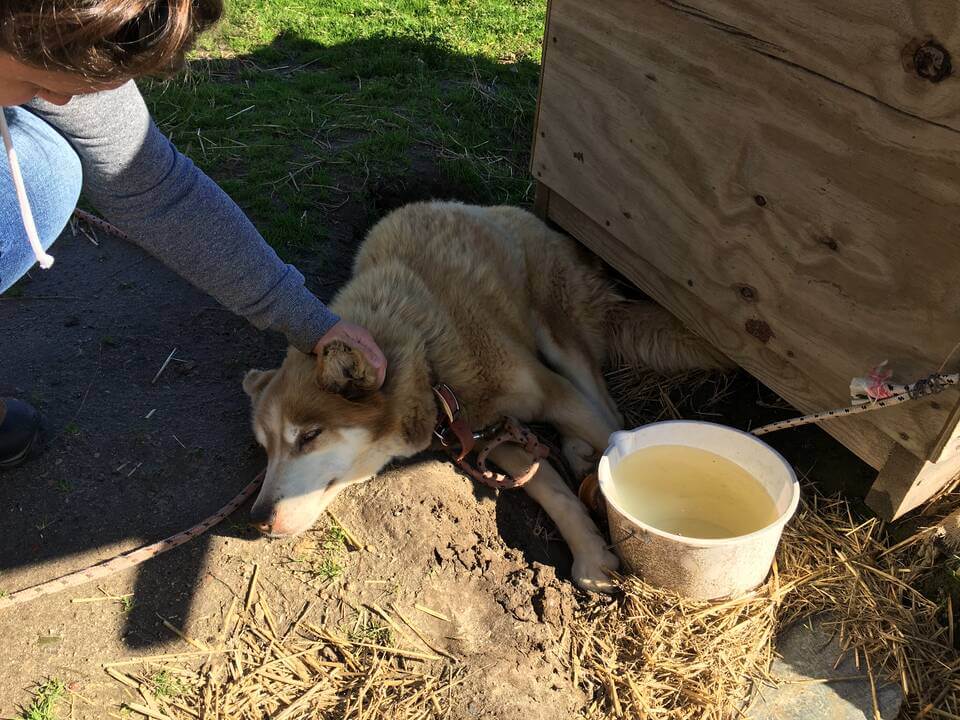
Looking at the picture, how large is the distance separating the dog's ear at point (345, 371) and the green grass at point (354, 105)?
1411mm

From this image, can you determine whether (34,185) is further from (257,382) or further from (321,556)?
(321,556)

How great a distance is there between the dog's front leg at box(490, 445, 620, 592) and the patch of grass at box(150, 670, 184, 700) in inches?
53.3

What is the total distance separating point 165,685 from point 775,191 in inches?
96.5

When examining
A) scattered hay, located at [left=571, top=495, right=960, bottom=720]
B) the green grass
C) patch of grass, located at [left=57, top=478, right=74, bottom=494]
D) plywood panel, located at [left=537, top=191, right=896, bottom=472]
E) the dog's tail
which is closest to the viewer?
scattered hay, located at [left=571, top=495, right=960, bottom=720]

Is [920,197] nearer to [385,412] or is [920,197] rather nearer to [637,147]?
[637,147]

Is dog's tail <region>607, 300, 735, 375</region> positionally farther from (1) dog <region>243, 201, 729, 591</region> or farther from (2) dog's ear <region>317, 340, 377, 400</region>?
(2) dog's ear <region>317, 340, 377, 400</region>

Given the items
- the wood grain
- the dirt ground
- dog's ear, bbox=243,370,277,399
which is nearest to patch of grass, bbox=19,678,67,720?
the dirt ground

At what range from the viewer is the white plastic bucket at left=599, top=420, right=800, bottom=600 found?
2270 millimetres

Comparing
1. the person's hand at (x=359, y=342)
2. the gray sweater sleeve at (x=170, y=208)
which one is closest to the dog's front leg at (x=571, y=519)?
the person's hand at (x=359, y=342)

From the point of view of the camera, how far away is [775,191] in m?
2.39

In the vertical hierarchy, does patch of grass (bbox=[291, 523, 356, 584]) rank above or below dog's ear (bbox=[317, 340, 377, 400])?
below

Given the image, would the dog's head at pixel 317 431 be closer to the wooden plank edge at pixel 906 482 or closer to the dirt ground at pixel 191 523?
the dirt ground at pixel 191 523

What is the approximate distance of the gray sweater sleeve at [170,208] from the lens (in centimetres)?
212

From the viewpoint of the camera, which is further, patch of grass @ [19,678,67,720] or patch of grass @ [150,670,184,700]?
patch of grass @ [150,670,184,700]
